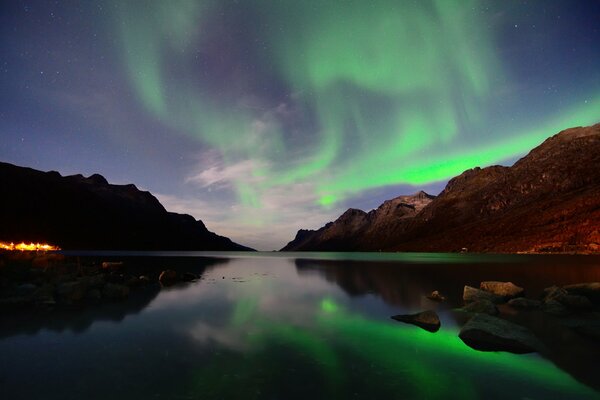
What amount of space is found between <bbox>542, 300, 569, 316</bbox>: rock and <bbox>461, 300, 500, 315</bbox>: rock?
396cm

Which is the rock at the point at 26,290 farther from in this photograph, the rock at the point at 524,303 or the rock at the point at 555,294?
the rock at the point at 555,294

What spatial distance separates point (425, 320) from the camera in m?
21.4

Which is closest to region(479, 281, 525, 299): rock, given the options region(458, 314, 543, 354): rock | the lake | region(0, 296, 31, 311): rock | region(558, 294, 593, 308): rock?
region(558, 294, 593, 308): rock

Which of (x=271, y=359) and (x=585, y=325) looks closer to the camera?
(x=271, y=359)

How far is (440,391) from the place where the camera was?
11328 mm

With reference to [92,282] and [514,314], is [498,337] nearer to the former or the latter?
[514,314]

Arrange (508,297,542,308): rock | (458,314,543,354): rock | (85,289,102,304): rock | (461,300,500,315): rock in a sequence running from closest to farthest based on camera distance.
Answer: (458,314,543,354): rock
(461,300,500,315): rock
(508,297,542,308): rock
(85,289,102,304): rock

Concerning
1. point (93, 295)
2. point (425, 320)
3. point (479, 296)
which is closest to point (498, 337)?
point (425, 320)

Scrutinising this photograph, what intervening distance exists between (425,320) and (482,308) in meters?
6.32

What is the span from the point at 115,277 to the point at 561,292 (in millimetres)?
49624

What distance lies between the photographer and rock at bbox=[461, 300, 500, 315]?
23.9m

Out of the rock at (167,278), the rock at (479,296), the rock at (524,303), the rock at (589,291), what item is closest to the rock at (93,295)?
the rock at (167,278)

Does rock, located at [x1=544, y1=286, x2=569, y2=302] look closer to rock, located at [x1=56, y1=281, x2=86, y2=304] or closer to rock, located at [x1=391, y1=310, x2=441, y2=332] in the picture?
rock, located at [x1=391, y1=310, x2=441, y2=332]

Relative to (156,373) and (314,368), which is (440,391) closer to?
(314,368)
